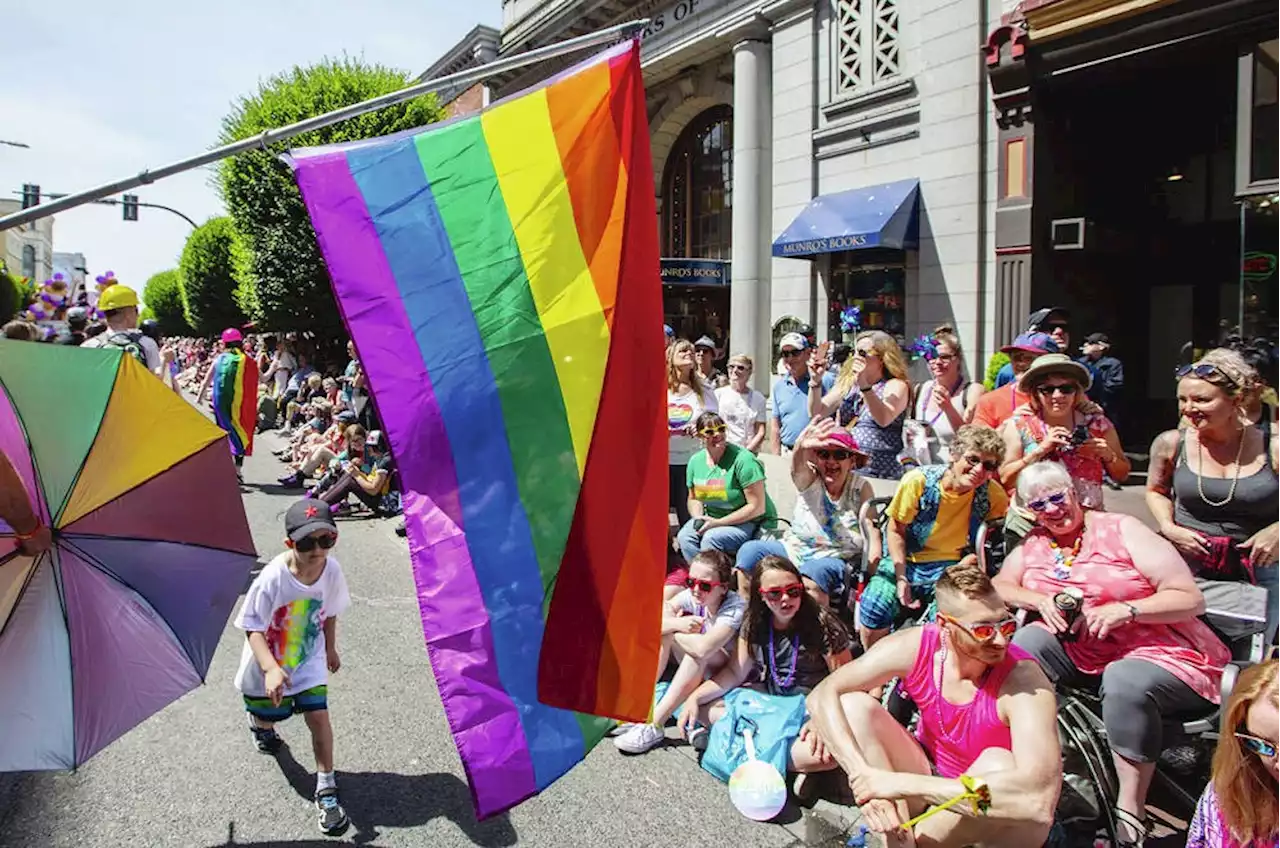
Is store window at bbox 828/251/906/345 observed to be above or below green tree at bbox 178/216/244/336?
below

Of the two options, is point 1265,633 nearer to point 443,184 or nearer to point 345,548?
point 443,184

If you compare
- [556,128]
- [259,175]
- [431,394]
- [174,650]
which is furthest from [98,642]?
[259,175]

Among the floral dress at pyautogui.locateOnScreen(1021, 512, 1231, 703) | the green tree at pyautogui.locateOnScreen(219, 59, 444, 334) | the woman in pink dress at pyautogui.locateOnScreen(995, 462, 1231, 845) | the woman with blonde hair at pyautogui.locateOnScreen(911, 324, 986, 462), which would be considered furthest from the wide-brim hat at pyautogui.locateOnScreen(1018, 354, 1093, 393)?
the green tree at pyautogui.locateOnScreen(219, 59, 444, 334)

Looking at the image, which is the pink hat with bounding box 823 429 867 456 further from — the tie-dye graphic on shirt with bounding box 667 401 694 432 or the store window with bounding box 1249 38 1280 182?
the store window with bounding box 1249 38 1280 182

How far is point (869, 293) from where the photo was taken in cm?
1281

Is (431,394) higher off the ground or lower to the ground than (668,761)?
higher

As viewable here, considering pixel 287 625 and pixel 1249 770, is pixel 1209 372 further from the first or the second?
pixel 287 625

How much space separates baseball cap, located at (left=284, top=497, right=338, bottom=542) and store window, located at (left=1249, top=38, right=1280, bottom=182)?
8.93m

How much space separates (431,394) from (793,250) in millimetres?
11324

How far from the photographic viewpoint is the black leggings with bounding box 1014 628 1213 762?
3367mm

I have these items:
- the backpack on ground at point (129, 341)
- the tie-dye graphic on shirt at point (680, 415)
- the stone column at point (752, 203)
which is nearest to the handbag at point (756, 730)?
the tie-dye graphic on shirt at point (680, 415)

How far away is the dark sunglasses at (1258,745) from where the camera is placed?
7.73 ft

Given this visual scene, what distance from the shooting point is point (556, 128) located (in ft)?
8.82

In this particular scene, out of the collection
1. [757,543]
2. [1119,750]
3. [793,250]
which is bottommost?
[1119,750]
